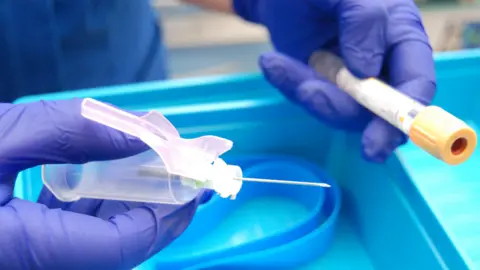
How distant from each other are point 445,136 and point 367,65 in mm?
149

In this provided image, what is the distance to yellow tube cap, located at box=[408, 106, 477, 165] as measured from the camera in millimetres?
441

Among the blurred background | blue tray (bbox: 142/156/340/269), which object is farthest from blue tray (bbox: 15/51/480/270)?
the blurred background

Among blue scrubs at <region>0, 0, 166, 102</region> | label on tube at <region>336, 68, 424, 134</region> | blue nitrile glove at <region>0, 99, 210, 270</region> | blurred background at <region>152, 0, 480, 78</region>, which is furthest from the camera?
blurred background at <region>152, 0, 480, 78</region>

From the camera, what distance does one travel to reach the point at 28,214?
16.0 inches

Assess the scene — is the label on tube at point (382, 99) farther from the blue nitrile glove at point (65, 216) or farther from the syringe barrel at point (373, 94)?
the blue nitrile glove at point (65, 216)

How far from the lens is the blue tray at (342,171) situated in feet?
1.78

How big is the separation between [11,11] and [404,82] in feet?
1.51

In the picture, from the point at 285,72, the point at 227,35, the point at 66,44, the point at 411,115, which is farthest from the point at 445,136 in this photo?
the point at 227,35

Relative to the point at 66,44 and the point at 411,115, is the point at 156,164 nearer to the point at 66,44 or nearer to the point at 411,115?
the point at 411,115

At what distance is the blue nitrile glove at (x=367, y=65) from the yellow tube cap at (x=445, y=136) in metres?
0.07

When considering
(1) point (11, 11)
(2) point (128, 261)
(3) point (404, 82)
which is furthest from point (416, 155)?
(1) point (11, 11)

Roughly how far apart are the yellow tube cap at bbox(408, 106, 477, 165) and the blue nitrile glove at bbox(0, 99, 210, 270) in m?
0.20

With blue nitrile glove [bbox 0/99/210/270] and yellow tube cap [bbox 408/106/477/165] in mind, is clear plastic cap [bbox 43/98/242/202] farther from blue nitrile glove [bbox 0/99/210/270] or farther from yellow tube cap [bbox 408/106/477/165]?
yellow tube cap [bbox 408/106/477/165]

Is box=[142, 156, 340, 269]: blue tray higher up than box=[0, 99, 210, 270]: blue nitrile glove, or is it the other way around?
A: box=[0, 99, 210, 270]: blue nitrile glove
